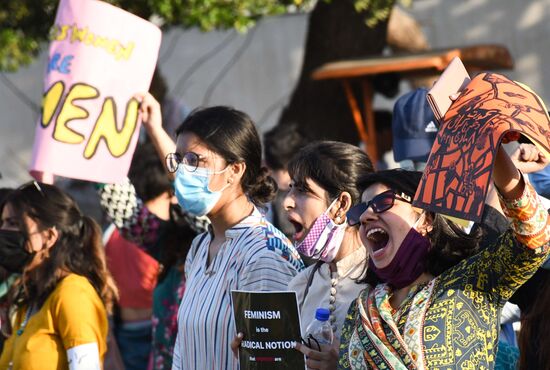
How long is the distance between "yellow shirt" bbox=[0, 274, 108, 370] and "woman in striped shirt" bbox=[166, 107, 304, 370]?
54 cm

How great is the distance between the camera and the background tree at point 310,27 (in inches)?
407

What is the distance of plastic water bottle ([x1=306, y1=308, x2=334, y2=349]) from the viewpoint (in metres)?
3.68

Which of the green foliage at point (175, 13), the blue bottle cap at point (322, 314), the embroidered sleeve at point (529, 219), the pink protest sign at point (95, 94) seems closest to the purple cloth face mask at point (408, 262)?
the blue bottle cap at point (322, 314)

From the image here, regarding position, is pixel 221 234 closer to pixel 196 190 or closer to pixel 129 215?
pixel 196 190

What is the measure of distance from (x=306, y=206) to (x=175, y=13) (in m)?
6.55

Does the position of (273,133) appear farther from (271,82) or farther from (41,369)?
(271,82)

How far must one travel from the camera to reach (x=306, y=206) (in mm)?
4117

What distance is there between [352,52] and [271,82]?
127 inches

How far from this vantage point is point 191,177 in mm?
4469

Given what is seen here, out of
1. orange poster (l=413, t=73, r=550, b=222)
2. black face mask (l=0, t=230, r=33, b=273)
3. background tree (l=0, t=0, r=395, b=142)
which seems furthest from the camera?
background tree (l=0, t=0, r=395, b=142)

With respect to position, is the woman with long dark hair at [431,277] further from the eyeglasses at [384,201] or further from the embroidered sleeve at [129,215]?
the embroidered sleeve at [129,215]

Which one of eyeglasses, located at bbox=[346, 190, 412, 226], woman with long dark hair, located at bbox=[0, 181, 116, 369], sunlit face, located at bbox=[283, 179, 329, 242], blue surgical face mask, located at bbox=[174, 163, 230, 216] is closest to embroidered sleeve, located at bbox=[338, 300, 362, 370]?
eyeglasses, located at bbox=[346, 190, 412, 226]

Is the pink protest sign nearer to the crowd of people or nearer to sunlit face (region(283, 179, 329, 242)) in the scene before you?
the crowd of people

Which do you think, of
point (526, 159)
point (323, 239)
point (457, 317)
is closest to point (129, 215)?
point (323, 239)
